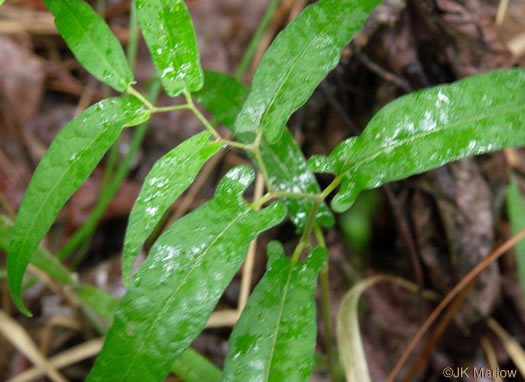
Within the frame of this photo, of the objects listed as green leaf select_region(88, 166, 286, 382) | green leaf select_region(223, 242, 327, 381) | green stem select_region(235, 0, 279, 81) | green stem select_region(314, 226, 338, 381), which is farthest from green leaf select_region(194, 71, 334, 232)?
green stem select_region(235, 0, 279, 81)

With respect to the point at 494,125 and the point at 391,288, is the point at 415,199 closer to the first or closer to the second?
the point at 391,288

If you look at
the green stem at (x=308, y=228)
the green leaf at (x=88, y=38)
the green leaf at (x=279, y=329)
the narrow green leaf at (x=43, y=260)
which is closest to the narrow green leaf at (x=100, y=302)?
the narrow green leaf at (x=43, y=260)

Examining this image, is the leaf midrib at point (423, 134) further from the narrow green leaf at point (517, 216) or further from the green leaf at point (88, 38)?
the narrow green leaf at point (517, 216)

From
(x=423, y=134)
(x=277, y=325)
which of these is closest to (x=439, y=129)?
(x=423, y=134)

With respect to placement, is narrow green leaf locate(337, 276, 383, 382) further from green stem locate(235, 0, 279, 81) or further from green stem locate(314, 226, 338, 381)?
green stem locate(235, 0, 279, 81)

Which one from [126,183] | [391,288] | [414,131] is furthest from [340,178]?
[126,183]
